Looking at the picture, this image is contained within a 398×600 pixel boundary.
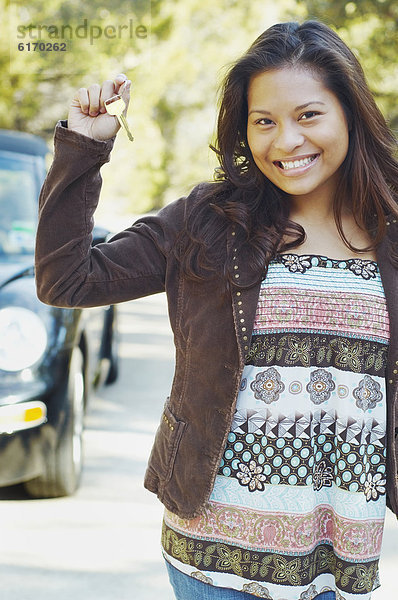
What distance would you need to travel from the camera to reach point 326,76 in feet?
5.74

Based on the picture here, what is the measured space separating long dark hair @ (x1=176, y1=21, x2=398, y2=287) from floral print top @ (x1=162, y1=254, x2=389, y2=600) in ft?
0.36

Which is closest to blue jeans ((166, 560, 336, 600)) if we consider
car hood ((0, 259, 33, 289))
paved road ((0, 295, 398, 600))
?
paved road ((0, 295, 398, 600))

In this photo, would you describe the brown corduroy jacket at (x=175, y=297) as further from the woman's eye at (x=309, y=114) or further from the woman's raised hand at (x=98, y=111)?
the woman's eye at (x=309, y=114)

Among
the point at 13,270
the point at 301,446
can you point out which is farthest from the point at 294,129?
the point at 13,270

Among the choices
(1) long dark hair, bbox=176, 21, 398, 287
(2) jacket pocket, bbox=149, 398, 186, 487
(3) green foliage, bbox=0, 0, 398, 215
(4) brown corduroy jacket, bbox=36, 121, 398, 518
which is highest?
(3) green foliage, bbox=0, 0, 398, 215

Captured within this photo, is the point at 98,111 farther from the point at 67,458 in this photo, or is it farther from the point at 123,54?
the point at 123,54

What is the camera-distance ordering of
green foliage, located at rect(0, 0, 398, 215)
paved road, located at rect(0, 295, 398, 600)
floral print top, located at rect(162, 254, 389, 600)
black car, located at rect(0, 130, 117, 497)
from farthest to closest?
green foliage, located at rect(0, 0, 398, 215), black car, located at rect(0, 130, 117, 497), paved road, located at rect(0, 295, 398, 600), floral print top, located at rect(162, 254, 389, 600)

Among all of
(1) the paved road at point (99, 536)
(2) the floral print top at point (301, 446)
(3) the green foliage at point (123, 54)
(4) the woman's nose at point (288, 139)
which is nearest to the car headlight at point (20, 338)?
(1) the paved road at point (99, 536)

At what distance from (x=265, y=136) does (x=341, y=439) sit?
64 cm

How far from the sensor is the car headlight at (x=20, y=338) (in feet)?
11.7

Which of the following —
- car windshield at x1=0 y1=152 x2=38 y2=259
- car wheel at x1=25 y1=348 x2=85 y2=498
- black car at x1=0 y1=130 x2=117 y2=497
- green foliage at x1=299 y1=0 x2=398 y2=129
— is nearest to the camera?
black car at x1=0 y1=130 x2=117 y2=497

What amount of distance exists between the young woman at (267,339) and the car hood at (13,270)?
82.5 inches

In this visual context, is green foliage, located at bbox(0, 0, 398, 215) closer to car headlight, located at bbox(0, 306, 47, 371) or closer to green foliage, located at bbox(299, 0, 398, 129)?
green foliage, located at bbox(299, 0, 398, 129)

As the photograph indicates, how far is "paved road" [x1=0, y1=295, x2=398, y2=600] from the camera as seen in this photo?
3234 mm
